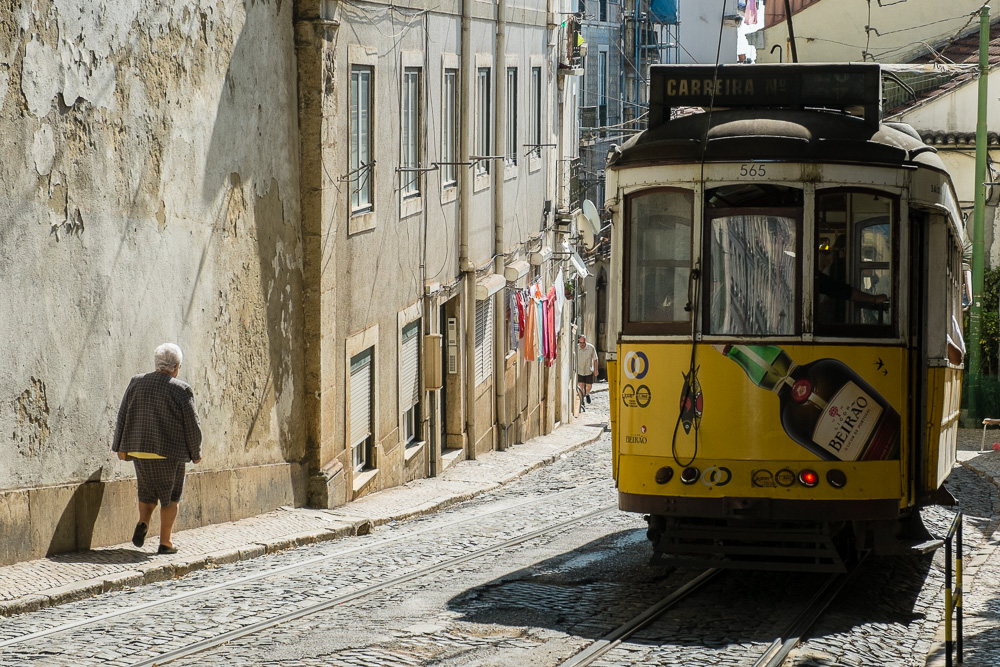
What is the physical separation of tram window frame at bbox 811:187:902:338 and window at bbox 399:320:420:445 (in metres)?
8.41

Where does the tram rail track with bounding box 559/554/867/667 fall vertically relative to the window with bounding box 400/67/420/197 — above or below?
below

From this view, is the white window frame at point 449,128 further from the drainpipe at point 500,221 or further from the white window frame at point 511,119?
the white window frame at point 511,119

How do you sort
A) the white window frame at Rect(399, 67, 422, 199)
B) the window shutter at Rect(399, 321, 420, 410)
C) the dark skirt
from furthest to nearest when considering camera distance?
the window shutter at Rect(399, 321, 420, 410) < the white window frame at Rect(399, 67, 422, 199) < the dark skirt

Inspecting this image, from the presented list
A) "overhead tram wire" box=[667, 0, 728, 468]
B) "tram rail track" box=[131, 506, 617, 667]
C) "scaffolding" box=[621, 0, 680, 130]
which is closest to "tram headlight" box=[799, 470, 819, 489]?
"overhead tram wire" box=[667, 0, 728, 468]

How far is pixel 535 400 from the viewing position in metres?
26.3

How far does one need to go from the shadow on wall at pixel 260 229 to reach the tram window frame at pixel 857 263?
4.92 m

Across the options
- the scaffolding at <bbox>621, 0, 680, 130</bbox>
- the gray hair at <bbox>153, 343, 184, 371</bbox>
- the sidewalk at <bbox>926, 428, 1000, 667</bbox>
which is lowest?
the sidewalk at <bbox>926, 428, 1000, 667</bbox>

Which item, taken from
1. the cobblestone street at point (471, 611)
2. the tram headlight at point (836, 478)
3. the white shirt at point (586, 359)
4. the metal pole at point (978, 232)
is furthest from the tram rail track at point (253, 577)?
the white shirt at point (586, 359)

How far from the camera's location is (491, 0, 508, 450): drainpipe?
21.1 meters

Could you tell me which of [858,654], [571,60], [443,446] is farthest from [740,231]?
[571,60]

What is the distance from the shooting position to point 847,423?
8531 mm

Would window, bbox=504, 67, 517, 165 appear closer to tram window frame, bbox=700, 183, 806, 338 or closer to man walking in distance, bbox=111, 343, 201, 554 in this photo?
man walking in distance, bbox=111, 343, 201, 554

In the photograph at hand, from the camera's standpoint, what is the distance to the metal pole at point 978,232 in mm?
25859

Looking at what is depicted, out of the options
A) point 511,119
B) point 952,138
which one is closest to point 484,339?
point 511,119
